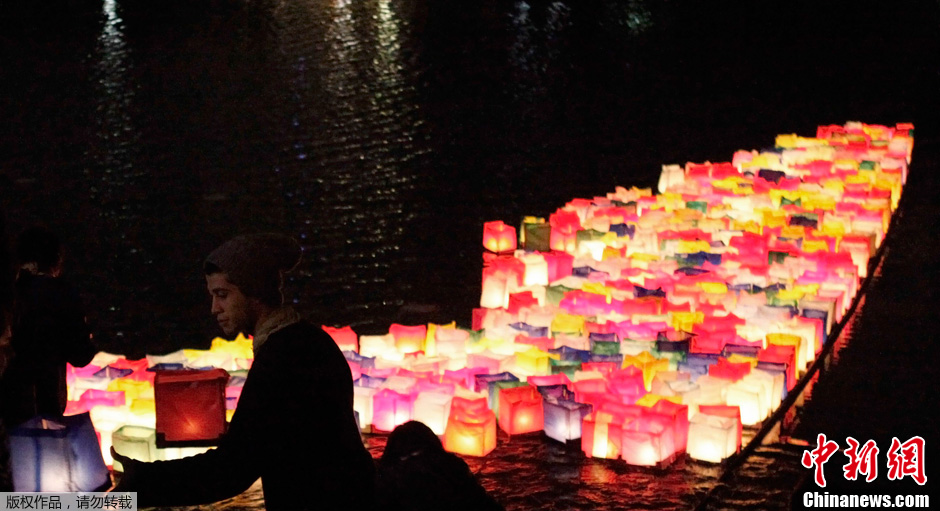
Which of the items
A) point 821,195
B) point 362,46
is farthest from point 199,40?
point 821,195

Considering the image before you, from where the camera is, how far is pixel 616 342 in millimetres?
4621

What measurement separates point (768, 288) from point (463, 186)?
3563 millimetres

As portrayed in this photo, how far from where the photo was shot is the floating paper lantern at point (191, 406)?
3346 mm

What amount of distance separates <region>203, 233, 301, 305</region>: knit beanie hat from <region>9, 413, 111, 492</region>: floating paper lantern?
1.14 meters

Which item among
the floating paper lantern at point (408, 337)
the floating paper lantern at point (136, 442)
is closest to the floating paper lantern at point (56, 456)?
the floating paper lantern at point (136, 442)

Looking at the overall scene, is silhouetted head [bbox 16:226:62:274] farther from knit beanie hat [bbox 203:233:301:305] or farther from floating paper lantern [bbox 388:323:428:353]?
floating paper lantern [bbox 388:323:428:353]

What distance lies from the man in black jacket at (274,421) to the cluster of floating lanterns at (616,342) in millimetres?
1231

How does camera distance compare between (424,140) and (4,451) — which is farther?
(424,140)

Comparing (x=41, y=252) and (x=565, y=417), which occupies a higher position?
(x=41, y=252)

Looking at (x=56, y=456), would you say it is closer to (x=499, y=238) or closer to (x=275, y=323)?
(x=275, y=323)

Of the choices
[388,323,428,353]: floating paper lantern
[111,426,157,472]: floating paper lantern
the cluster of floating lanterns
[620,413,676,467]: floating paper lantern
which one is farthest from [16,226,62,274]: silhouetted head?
[620,413,676,467]: floating paper lantern

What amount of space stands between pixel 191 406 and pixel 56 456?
46 centimetres

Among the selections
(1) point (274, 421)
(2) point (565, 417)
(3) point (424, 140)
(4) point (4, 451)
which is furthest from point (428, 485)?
(3) point (424, 140)

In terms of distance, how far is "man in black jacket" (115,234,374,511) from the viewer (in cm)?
198
